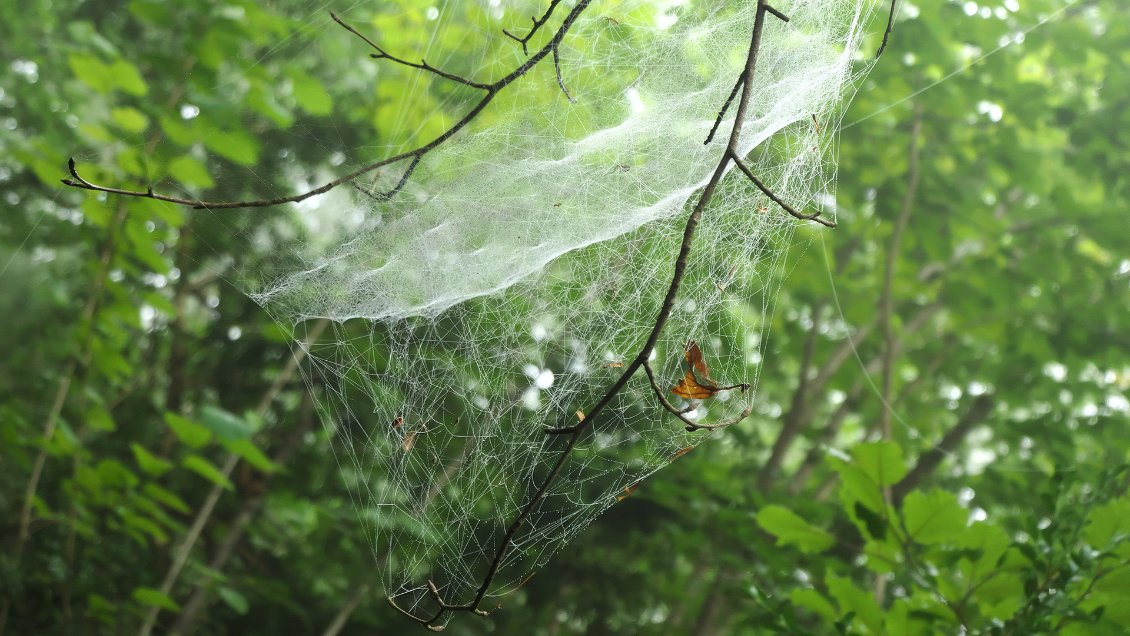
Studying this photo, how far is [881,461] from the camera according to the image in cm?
149

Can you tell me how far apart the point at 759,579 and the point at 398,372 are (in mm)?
1829

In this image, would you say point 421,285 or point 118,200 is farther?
point 118,200

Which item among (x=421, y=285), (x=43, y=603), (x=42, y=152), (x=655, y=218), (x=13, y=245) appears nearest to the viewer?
(x=655, y=218)

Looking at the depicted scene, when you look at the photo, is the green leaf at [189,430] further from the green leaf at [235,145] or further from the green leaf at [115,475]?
the green leaf at [235,145]

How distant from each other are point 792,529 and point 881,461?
257mm

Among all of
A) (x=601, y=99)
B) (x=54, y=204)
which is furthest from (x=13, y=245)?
(x=601, y=99)

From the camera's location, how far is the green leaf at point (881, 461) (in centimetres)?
147

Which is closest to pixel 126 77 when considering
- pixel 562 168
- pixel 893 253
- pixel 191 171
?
pixel 191 171

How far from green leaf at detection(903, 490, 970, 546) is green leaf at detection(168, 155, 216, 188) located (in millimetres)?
1755

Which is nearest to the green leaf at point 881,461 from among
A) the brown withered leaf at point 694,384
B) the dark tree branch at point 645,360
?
the brown withered leaf at point 694,384

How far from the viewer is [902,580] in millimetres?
1825

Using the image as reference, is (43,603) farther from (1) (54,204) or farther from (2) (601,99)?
(2) (601,99)

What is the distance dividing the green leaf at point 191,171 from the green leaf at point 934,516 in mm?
1755

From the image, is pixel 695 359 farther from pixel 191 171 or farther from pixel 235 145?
pixel 191 171
